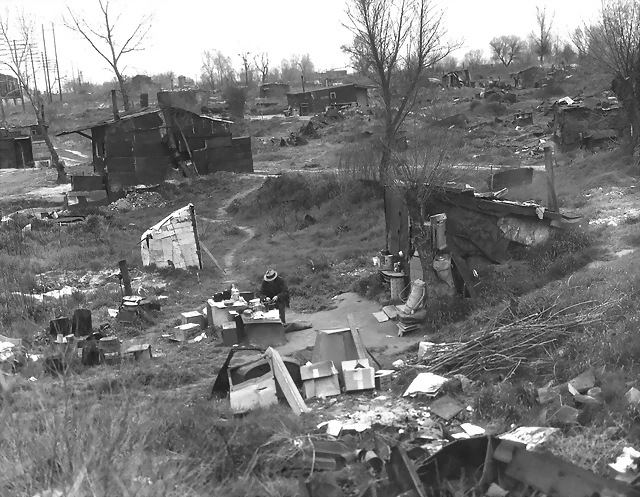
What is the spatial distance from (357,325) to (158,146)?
1729 centimetres

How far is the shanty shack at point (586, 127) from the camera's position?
21.8m

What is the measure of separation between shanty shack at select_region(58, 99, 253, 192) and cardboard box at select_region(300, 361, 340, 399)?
1929 centimetres

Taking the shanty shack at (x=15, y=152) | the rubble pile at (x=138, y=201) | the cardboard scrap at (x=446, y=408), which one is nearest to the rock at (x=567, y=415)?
the cardboard scrap at (x=446, y=408)

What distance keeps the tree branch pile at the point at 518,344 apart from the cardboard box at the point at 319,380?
1190 mm

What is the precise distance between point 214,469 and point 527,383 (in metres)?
3.52

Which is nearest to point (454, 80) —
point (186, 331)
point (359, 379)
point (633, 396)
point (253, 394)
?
point (186, 331)

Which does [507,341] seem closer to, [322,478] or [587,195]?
[322,478]

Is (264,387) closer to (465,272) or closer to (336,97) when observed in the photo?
(465,272)

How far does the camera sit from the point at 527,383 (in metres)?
7.00

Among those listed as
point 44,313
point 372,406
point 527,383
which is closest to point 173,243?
point 44,313

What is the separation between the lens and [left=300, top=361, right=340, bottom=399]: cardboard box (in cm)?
772

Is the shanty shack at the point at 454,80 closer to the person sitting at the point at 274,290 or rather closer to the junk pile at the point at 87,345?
the person sitting at the point at 274,290

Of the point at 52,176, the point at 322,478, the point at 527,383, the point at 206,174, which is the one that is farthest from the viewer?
the point at 52,176

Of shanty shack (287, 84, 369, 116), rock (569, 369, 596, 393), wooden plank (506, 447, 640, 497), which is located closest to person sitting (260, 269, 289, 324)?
rock (569, 369, 596, 393)
